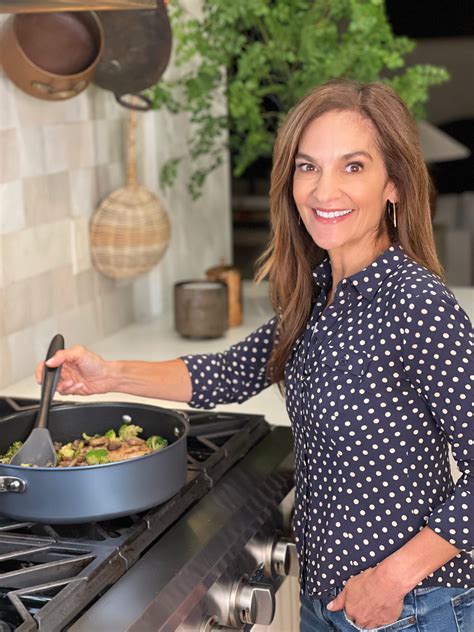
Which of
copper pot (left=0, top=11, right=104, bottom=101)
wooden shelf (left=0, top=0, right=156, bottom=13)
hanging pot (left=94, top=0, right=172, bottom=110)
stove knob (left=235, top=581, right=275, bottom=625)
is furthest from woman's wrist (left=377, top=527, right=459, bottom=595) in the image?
hanging pot (left=94, top=0, right=172, bottom=110)

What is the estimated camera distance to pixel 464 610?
1328mm

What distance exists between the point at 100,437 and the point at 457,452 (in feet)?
1.70

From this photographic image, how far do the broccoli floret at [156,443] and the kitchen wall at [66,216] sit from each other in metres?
0.61

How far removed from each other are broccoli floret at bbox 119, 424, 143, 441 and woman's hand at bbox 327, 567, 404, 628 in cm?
36

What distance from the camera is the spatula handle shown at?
1376 millimetres

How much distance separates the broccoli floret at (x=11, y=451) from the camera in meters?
1.42

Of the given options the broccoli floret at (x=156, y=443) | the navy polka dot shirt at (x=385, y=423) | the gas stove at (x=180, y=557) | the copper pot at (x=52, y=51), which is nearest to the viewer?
the gas stove at (x=180, y=557)

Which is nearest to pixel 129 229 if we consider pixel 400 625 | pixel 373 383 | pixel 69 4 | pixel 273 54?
pixel 273 54

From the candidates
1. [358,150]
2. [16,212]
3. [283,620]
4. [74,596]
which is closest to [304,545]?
[283,620]

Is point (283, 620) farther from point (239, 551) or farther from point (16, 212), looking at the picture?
point (16, 212)

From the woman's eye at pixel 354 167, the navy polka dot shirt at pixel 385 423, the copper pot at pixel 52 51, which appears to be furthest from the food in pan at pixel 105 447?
the copper pot at pixel 52 51

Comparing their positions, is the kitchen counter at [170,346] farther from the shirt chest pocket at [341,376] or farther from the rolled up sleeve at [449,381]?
the rolled up sleeve at [449,381]

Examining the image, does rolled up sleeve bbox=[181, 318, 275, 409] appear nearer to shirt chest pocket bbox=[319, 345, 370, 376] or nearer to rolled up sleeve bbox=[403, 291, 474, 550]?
shirt chest pocket bbox=[319, 345, 370, 376]

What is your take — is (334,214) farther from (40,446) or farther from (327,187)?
(40,446)
